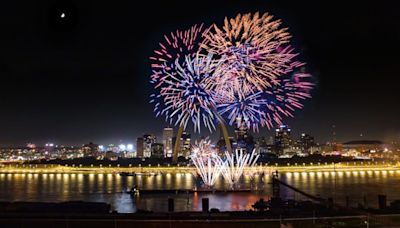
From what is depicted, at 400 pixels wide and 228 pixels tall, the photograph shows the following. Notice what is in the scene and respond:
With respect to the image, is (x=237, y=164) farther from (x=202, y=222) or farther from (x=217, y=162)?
(x=202, y=222)

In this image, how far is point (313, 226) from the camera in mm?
9883

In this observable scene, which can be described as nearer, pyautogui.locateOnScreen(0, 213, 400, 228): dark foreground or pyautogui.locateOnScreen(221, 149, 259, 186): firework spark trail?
pyautogui.locateOnScreen(0, 213, 400, 228): dark foreground

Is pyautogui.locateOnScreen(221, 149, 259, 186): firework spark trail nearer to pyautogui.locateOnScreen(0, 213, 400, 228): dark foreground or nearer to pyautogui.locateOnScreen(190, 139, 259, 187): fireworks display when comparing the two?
pyautogui.locateOnScreen(190, 139, 259, 187): fireworks display

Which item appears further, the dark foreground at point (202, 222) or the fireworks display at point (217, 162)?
the fireworks display at point (217, 162)

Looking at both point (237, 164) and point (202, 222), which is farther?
point (237, 164)

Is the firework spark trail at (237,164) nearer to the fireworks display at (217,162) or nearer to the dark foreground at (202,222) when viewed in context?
the fireworks display at (217,162)

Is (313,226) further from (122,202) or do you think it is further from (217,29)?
(122,202)

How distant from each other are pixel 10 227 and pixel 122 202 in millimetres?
23438

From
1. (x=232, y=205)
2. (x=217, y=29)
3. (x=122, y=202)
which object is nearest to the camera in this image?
(x=217, y=29)

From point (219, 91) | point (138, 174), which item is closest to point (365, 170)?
point (138, 174)

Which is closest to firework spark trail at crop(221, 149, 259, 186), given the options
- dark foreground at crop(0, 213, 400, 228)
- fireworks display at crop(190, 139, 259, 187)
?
fireworks display at crop(190, 139, 259, 187)

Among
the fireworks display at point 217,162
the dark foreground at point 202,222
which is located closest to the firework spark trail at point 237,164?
the fireworks display at point 217,162

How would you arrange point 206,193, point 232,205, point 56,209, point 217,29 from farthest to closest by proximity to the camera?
1. point 206,193
2. point 232,205
3. point 217,29
4. point 56,209

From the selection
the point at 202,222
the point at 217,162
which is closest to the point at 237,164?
the point at 217,162
